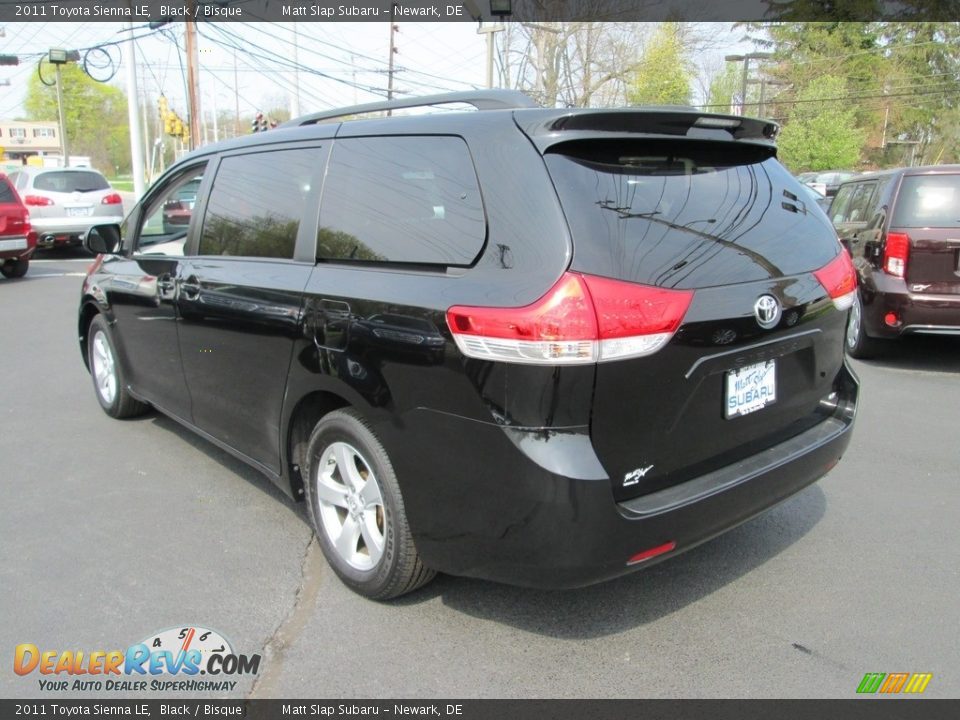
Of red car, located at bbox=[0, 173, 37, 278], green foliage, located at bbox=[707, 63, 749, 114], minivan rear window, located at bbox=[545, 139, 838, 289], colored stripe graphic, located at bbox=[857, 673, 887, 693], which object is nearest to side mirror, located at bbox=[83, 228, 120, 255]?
minivan rear window, located at bbox=[545, 139, 838, 289]

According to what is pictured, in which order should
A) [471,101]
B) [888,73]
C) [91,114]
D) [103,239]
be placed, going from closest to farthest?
[471,101] → [103,239] → [888,73] → [91,114]

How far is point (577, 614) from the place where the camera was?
294 centimetres

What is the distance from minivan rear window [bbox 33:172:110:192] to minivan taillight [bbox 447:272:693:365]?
16436 millimetres

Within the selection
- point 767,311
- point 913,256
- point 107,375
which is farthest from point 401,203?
point 913,256

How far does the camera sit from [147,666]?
2688mm

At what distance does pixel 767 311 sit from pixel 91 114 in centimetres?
10289

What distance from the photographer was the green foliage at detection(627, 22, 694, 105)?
2939cm

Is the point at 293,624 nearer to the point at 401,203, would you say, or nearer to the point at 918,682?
the point at 401,203

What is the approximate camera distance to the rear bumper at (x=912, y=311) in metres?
6.27

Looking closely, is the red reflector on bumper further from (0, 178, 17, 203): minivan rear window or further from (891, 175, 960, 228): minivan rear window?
(0, 178, 17, 203): minivan rear window

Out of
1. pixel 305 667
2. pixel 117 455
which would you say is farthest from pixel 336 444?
pixel 117 455

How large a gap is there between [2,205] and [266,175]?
11207 millimetres
